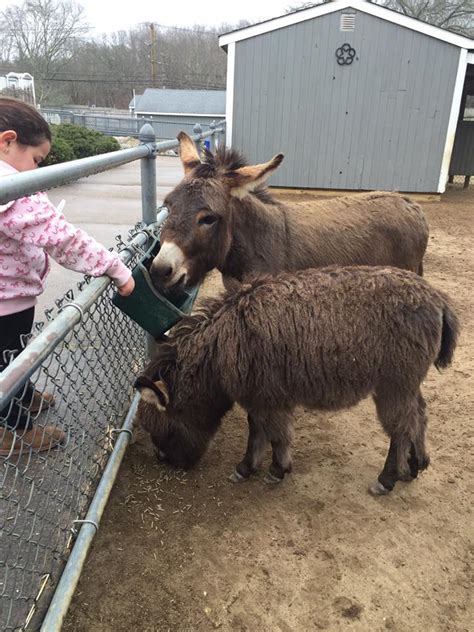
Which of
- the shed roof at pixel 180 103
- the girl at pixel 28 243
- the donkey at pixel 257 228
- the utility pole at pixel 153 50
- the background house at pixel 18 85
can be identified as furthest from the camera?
the utility pole at pixel 153 50

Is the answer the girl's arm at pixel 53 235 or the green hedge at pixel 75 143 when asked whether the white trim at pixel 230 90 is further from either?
the girl's arm at pixel 53 235

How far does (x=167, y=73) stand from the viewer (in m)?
64.4

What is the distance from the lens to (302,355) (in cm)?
269

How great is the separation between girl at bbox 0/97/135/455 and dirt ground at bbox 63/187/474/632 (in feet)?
2.70

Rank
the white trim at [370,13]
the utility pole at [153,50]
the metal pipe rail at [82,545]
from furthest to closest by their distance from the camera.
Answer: the utility pole at [153,50], the white trim at [370,13], the metal pipe rail at [82,545]

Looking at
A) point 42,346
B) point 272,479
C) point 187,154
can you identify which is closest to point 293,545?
point 272,479

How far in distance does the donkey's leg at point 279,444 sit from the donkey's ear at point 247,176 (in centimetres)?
180

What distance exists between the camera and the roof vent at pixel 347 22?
491 inches

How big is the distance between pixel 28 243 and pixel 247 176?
1858 millimetres

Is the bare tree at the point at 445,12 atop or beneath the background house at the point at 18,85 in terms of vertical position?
atop

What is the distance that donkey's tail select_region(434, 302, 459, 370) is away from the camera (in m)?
2.86

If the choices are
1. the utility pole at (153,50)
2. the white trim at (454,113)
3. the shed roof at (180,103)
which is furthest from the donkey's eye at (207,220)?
the utility pole at (153,50)

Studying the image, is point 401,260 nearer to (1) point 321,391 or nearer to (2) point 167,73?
Result: (1) point 321,391

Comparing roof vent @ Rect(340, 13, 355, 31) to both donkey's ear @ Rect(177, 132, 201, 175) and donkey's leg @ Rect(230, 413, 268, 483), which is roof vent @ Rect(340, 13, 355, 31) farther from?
donkey's leg @ Rect(230, 413, 268, 483)
